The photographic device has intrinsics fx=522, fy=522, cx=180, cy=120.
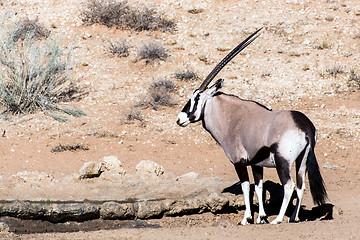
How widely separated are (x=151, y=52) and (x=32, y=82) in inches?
174

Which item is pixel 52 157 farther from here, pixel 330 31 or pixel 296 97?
pixel 330 31

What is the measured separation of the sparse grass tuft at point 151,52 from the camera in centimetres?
1759

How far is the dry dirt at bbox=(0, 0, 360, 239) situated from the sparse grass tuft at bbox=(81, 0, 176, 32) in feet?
0.96

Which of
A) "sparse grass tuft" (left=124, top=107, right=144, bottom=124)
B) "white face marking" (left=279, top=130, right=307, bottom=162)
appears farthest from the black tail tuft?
"sparse grass tuft" (left=124, top=107, right=144, bottom=124)

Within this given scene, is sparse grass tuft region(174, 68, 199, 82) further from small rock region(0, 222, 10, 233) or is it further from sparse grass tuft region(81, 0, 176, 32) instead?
small rock region(0, 222, 10, 233)

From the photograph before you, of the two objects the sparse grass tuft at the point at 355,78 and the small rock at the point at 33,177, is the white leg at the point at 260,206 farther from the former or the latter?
the sparse grass tuft at the point at 355,78

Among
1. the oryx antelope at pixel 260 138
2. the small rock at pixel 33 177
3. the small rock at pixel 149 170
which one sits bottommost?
the small rock at pixel 149 170

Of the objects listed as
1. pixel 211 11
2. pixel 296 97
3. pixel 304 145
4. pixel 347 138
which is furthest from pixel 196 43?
pixel 304 145

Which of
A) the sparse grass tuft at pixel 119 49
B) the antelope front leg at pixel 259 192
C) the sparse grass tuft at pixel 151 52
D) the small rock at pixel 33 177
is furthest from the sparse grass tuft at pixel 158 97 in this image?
the antelope front leg at pixel 259 192

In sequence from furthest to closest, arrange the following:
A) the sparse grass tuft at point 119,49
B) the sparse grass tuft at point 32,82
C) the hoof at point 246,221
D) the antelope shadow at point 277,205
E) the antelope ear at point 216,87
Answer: the sparse grass tuft at point 119,49
the sparse grass tuft at point 32,82
the antelope shadow at point 277,205
the antelope ear at point 216,87
the hoof at point 246,221

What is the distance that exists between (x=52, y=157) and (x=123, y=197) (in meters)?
3.51

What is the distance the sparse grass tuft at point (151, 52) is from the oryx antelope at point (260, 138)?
9674 mm

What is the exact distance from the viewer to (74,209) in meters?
7.34

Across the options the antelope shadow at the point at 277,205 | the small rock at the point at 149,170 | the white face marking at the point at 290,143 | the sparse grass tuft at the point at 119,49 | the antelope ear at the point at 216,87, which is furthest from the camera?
the sparse grass tuft at the point at 119,49
